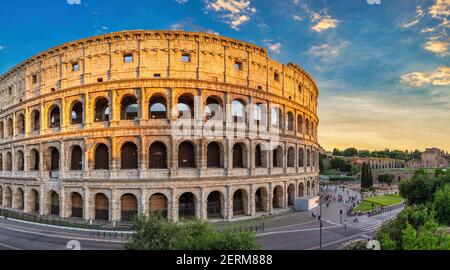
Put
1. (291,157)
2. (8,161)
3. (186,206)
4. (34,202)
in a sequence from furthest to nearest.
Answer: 1. (8,161)
2. (291,157)
3. (34,202)
4. (186,206)

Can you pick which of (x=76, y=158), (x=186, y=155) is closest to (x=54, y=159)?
(x=76, y=158)

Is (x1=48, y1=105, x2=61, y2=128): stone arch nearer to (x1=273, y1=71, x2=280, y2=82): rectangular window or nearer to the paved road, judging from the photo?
the paved road

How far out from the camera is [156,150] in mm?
29609

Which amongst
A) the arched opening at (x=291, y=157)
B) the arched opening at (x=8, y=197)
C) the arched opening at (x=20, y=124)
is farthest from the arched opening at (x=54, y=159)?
the arched opening at (x=291, y=157)

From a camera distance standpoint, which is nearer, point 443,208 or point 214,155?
point 443,208

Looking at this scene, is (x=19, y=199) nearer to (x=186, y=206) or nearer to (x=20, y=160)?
(x=20, y=160)

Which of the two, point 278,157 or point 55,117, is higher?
point 55,117

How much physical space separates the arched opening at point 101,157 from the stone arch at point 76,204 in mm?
4480

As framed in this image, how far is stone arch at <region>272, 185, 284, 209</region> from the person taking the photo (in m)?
35.7

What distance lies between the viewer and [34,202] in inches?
1393

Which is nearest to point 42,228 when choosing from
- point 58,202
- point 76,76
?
point 58,202

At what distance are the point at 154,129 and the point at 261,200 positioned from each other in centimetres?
1595

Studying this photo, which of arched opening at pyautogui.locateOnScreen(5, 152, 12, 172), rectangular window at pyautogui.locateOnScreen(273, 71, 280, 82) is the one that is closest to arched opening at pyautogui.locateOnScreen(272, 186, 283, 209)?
rectangular window at pyautogui.locateOnScreen(273, 71, 280, 82)

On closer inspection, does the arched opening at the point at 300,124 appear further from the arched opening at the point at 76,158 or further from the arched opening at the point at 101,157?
the arched opening at the point at 76,158
